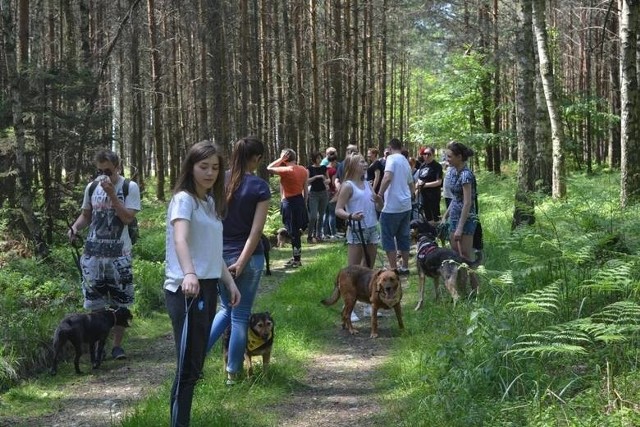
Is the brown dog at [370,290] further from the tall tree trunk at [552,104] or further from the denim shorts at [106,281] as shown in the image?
the tall tree trunk at [552,104]

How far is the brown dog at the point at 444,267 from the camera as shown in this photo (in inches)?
307

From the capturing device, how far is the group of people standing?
4.09 m

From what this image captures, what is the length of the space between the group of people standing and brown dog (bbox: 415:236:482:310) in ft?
1.02

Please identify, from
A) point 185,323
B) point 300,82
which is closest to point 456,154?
point 185,323

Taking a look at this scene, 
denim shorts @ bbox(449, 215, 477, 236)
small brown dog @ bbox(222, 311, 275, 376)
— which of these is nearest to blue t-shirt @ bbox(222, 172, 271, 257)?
small brown dog @ bbox(222, 311, 275, 376)

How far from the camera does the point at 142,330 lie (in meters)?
8.43

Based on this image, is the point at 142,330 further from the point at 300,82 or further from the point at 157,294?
the point at 300,82

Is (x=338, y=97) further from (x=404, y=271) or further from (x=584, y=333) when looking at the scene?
(x=584, y=333)

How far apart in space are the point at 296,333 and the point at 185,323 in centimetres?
369

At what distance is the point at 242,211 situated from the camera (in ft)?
17.7

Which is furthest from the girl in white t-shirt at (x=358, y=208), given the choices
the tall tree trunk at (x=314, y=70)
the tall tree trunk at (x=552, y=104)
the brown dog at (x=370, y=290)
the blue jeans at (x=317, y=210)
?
the tall tree trunk at (x=314, y=70)

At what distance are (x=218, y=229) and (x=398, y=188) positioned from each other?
532 centimetres

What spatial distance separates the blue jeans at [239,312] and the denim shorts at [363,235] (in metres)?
3.27

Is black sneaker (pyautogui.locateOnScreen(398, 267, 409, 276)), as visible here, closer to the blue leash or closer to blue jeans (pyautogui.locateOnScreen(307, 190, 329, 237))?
blue jeans (pyautogui.locateOnScreen(307, 190, 329, 237))
